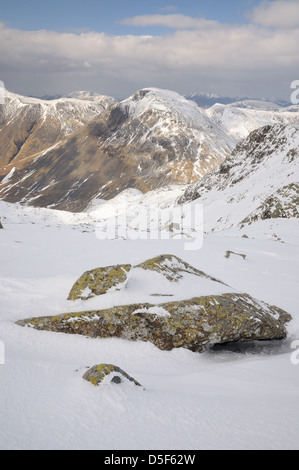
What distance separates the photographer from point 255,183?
49906mm

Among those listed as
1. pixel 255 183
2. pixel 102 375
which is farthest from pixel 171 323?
pixel 255 183

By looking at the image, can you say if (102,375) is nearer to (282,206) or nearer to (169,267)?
(169,267)

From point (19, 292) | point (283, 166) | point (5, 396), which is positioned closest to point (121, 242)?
point (19, 292)

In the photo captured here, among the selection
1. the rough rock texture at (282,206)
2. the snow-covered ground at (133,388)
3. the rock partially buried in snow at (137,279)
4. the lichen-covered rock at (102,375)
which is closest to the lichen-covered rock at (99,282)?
the rock partially buried in snow at (137,279)

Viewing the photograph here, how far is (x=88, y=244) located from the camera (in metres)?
16.0

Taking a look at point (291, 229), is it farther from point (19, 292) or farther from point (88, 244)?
point (19, 292)

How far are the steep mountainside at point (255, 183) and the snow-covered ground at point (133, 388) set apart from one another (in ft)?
81.2

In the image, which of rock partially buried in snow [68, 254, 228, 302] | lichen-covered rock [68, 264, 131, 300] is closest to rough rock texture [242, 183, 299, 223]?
rock partially buried in snow [68, 254, 228, 302]

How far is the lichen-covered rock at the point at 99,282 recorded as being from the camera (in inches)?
315

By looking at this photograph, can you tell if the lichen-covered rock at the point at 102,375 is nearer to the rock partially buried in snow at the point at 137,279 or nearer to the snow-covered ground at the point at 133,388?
the snow-covered ground at the point at 133,388

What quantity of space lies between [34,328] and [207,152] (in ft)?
610

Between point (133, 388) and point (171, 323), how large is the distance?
2.68m
